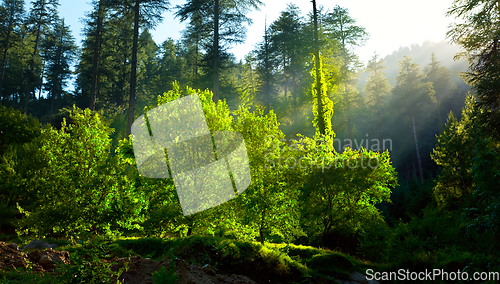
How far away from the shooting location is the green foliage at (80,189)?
9.89 metres

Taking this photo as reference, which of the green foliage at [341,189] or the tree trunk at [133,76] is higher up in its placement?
the tree trunk at [133,76]

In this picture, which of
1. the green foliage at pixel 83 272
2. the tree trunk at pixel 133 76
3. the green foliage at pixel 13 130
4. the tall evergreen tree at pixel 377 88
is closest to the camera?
the green foliage at pixel 83 272

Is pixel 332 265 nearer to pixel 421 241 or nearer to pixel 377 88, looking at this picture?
pixel 421 241

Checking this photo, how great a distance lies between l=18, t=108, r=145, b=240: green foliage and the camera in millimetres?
9891

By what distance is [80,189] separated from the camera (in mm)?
10102

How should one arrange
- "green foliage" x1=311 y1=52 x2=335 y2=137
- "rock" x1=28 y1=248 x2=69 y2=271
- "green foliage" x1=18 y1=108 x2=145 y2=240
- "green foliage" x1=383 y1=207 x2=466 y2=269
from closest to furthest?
"rock" x1=28 y1=248 x2=69 y2=271
"green foliage" x1=383 y1=207 x2=466 y2=269
"green foliage" x1=18 y1=108 x2=145 y2=240
"green foliage" x1=311 y1=52 x2=335 y2=137

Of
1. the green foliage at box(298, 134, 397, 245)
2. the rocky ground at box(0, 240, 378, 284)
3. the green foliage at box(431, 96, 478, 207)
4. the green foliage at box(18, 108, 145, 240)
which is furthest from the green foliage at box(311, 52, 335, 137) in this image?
the rocky ground at box(0, 240, 378, 284)

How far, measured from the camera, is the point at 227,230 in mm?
11148

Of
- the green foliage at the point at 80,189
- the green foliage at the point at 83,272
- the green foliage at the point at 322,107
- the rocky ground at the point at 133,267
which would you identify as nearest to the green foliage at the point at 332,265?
the rocky ground at the point at 133,267

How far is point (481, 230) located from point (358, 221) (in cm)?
900

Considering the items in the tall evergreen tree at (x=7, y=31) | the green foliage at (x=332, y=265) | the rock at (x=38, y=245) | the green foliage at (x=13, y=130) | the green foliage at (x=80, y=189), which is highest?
the tall evergreen tree at (x=7, y=31)

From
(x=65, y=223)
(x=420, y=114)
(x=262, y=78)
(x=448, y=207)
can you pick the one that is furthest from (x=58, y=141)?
(x=420, y=114)

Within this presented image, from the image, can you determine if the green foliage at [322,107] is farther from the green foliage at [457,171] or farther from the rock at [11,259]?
the rock at [11,259]

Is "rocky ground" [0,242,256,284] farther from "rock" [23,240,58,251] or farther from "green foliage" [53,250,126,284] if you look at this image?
"rock" [23,240,58,251]
